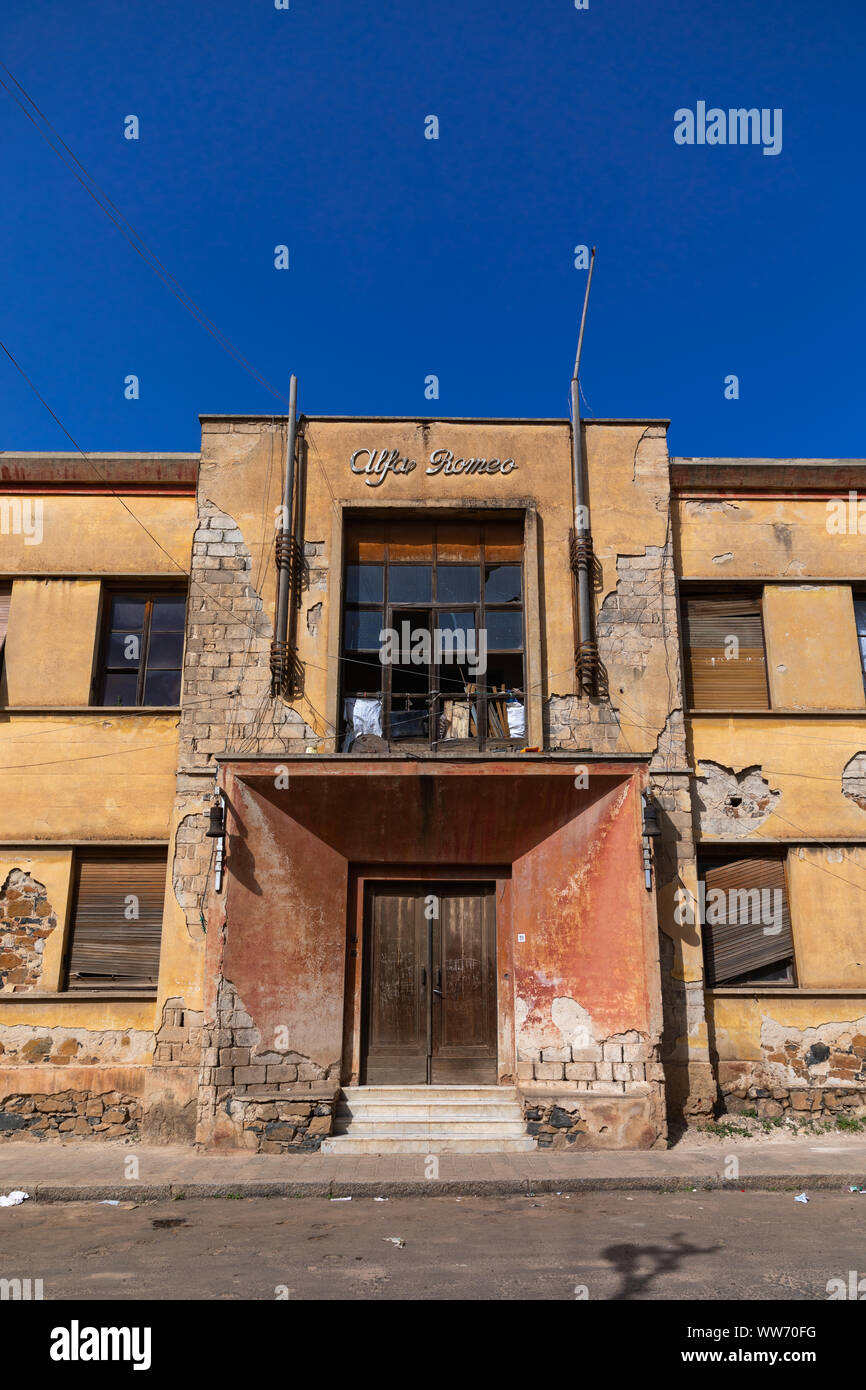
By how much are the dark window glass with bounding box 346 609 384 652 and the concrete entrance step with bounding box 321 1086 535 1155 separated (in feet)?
16.9

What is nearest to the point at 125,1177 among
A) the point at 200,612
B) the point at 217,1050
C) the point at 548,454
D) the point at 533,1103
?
the point at 217,1050

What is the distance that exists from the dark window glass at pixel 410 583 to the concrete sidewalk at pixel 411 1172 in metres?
6.36

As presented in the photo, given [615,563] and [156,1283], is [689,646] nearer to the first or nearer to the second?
[615,563]

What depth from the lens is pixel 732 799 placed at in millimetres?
11398

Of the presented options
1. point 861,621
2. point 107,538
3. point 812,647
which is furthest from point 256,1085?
point 861,621

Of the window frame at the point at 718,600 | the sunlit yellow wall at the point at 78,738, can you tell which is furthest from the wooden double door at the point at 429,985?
the window frame at the point at 718,600

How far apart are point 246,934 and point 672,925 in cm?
484

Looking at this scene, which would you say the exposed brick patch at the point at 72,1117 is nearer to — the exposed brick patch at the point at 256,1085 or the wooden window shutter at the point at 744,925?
the exposed brick patch at the point at 256,1085

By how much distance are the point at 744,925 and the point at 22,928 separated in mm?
8576

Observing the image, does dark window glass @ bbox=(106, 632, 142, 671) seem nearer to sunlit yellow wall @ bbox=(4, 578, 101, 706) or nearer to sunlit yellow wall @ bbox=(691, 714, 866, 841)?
sunlit yellow wall @ bbox=(4, 578, 101, 706)

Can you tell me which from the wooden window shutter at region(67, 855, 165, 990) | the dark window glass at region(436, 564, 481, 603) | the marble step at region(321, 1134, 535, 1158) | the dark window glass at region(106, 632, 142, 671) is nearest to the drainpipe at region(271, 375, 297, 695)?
the dark window glass at region(436, 564, 481, 603)

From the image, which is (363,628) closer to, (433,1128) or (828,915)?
(433,1128)

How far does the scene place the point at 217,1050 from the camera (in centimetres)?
996

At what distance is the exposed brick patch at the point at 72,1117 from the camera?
10.4 m
